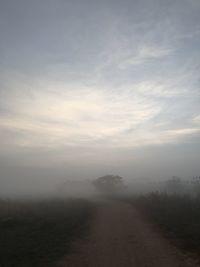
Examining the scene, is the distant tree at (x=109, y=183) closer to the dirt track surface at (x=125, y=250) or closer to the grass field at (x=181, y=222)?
the grass field at (x=181, y=222)

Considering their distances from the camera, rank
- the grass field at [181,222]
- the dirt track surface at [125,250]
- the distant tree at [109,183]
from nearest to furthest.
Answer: the dirt track surface at [125,250], the grass field at [181,222], the distant tree at [109,183]

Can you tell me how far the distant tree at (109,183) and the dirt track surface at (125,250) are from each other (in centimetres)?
7209

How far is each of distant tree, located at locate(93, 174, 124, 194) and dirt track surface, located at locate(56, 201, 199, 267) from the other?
237 feet

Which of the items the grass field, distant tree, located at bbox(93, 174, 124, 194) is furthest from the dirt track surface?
distant tree, located at bbox(93, 174, 124, 194)

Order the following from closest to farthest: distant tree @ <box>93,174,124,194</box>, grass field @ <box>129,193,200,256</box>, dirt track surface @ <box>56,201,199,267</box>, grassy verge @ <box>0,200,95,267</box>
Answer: dirt track surface @ <box>56,201,199,267</box>
grassy verge @ <box>0,200,95,267</box>
grass field @ <box>129,193,200,256</box>
distant tree @ <box>93,174,124,194</box>

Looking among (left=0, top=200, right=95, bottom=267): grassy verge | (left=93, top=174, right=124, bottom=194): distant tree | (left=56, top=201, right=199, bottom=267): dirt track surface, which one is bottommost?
(left=56, top=201, right=199, bottom=267): dirt track surface

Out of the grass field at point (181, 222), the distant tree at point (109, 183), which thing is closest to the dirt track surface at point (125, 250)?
the grass field at point (181, 222)

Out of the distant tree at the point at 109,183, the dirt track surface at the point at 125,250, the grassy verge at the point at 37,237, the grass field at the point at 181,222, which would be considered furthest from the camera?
the distant tree at the point at 109,183

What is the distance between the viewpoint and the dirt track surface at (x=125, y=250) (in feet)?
28.9

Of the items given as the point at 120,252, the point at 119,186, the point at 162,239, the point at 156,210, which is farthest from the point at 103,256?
the point at 119,186

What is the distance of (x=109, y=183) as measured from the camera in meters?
89.9

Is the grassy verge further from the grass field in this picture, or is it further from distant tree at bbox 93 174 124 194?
distant tree at bbox 93 174 124 194

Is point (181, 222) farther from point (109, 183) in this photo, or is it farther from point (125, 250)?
point (109, 183)

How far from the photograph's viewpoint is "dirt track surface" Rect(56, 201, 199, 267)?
881cm
